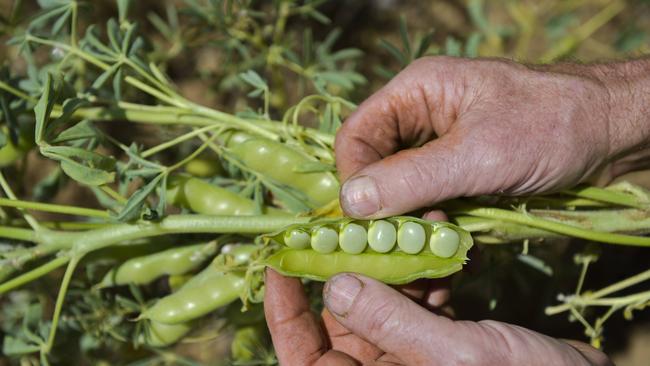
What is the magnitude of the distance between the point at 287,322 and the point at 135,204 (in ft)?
2.03

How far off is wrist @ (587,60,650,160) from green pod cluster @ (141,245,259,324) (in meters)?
1.34

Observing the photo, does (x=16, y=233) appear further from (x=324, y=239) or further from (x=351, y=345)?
(x=351, y=345)

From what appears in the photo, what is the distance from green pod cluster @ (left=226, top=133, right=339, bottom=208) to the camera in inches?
87.4

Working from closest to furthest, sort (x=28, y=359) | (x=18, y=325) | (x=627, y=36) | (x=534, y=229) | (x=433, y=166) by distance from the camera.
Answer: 1. (x=433, y=166)
2. (x=534, y=229)
3. (x=28, y=359)
4. (x=18, y=325)
5. (x=627, y=36)

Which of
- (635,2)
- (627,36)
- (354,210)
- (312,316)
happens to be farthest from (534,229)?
(635,2)

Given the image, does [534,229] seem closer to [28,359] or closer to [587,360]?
[587,360]

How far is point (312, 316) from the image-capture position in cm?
213

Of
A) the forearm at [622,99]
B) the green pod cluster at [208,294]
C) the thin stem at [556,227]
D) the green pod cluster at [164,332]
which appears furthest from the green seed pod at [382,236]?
the green pod cluster at [164,332]

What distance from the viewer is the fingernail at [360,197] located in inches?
74.4

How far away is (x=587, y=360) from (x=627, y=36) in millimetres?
2415

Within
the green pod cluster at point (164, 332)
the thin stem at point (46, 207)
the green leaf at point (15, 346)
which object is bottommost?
the green leaf at point (15, 346)

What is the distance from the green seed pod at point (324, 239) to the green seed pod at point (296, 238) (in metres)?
0.03

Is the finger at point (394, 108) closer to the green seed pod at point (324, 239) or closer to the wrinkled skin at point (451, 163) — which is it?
the wrinkled skin at point (451, 163)

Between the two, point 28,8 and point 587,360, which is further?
point 28,8
